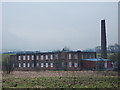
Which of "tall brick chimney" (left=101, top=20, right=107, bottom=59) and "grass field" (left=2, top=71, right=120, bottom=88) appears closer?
"grass field" (left=2, top=71, right=120, bottom=88)

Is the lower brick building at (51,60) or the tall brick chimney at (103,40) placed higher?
the tall brick chimney at (103,40)

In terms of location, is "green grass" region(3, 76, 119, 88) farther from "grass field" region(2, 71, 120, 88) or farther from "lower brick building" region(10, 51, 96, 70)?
"lower brick building" region(10, 51, 96, 70)

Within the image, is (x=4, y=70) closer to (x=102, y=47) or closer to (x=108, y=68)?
(x=108, y=68)

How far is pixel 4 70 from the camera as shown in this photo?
61.0 feet

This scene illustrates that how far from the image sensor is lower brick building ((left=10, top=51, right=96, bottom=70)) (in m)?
24.2

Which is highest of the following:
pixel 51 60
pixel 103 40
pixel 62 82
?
pixel 103 40

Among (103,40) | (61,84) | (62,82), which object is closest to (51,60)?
(103,40)

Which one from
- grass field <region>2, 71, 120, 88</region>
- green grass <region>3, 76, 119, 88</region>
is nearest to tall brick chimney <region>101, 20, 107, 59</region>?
grass field <region>2, 71, 120, 88</region>

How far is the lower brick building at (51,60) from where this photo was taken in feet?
79.6

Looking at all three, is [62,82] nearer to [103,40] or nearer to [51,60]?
[51,60]

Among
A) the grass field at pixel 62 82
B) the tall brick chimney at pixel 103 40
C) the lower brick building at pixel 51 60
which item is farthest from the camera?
the tall brick chimney at pixel 103 40

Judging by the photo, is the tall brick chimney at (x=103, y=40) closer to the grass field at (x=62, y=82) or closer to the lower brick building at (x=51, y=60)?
the lower brick building at (x=51, y=60)

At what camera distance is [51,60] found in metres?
25.5

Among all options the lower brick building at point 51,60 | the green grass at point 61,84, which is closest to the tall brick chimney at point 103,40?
the lower brick building at point 51,60
